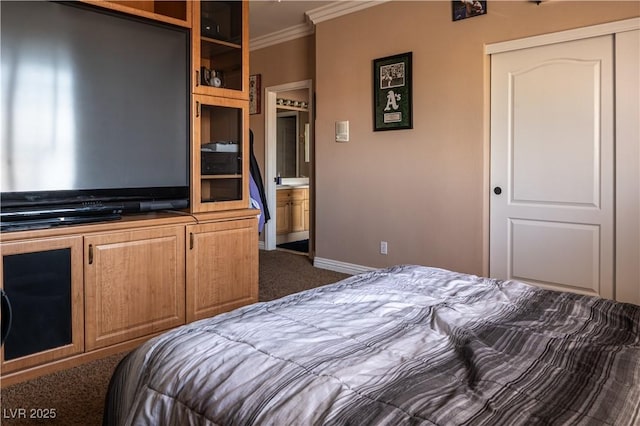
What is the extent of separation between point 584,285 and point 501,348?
2.53 metres

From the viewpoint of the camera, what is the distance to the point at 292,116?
295 inches

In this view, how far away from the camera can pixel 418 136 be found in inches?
157

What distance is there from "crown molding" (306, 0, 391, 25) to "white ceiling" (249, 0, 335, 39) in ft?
0.20

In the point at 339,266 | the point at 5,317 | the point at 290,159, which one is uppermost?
the point at 290,159

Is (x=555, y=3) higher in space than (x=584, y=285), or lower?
higher

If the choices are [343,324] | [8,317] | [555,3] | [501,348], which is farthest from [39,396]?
[555,3]

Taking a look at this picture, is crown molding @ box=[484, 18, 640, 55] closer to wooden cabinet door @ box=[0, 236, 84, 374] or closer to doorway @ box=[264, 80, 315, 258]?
doorway @ box=[264, 80, 315, 258]

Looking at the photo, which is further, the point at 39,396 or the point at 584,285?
the point at 584,285

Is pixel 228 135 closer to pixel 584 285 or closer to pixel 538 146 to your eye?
pixel 538 146

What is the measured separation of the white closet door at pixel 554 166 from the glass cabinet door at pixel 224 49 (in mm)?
1960

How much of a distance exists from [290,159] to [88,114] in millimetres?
5064

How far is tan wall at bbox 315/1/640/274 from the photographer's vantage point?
356 centimetres

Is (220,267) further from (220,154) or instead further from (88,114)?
(88,114)

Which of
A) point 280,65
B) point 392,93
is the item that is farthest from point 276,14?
point 392,93
